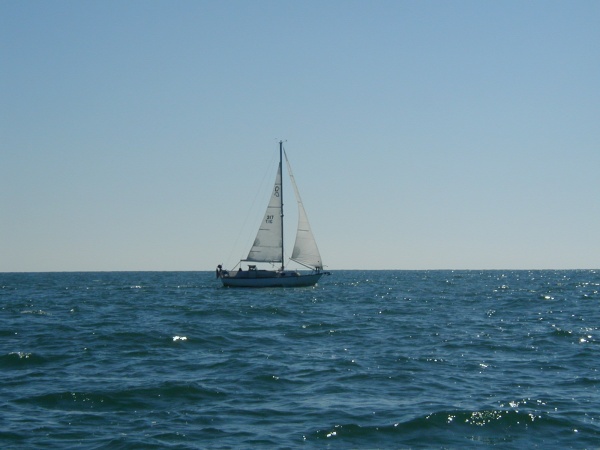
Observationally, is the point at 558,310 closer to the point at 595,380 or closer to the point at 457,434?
the point at 595,380

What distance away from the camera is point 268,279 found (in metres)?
70.2

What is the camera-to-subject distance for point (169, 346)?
2414 cm

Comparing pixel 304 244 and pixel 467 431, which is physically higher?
pixel 304 244

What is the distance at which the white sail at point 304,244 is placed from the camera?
70.1m

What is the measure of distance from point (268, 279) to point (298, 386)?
2093 inches

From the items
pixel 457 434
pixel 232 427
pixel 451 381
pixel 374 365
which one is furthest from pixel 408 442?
pixel 374 365

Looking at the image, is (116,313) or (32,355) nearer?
(32,355)

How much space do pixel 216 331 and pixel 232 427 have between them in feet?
49.5

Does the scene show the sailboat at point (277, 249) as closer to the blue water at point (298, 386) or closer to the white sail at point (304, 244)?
the white sail at point (304, 244)

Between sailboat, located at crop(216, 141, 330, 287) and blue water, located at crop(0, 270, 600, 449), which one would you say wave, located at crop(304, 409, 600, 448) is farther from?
sailboat, located at crop(216, 141, 330, 287)

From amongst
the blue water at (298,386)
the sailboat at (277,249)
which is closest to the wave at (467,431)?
the blue water at (298,386)

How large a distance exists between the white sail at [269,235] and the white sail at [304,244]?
1827 millimetres

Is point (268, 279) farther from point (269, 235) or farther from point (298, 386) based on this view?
point (298, 386)

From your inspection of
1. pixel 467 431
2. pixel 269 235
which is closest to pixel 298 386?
pixel 467 431
